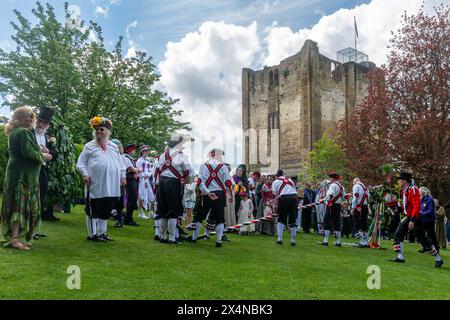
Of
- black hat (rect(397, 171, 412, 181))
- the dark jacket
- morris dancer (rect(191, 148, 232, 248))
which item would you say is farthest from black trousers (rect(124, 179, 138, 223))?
the dark jacket

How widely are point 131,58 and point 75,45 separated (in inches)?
166

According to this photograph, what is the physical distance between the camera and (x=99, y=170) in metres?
7.75

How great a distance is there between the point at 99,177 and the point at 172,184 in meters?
1.60

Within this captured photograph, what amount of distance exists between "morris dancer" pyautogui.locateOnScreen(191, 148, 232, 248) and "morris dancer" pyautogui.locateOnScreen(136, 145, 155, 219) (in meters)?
4.17

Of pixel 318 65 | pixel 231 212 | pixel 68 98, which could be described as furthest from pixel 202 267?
pixel 318 65

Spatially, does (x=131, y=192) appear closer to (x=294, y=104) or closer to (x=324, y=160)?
(x=324, y=160)

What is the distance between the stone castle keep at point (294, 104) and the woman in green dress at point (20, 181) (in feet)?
140

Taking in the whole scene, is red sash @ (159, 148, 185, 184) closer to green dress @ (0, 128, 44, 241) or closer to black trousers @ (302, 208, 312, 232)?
green dress @ (0, 128, 44, 241)

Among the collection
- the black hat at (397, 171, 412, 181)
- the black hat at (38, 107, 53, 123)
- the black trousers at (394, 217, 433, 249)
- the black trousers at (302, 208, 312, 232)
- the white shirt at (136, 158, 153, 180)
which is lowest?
the black trousers at (302, 208, 312, 232)

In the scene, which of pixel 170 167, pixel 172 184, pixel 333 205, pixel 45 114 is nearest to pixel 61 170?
pixel 45 114

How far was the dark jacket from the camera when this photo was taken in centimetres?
992

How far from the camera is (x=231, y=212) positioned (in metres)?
13.1

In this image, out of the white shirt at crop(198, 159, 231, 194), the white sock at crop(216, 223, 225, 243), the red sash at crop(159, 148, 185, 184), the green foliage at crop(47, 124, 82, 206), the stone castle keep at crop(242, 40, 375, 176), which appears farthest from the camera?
the stone castle keep at crop(242, 40, 375, 176)

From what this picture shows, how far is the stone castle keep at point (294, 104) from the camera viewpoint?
159ft
